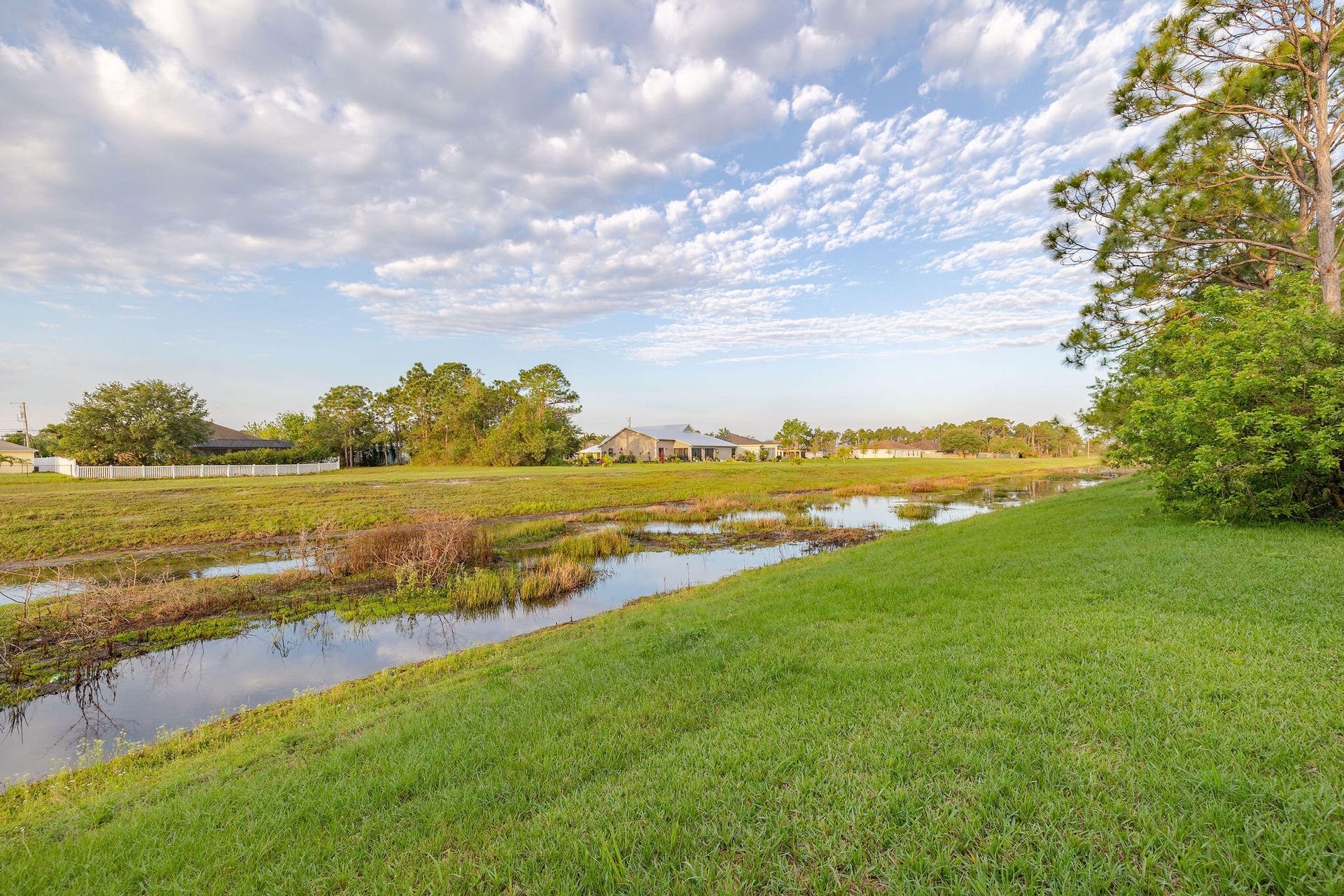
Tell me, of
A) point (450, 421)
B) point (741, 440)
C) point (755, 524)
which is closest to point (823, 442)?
point (741, 440)

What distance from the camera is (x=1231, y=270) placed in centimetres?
1305

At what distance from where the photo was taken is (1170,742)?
3.15m

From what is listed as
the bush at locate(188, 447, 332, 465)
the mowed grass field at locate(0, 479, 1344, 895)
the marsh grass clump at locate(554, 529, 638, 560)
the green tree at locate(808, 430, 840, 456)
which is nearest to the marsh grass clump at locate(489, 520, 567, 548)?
the marsh grass clump at locate(554, 529, 638, 560)

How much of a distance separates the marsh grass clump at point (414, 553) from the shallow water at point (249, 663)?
207 centimetres

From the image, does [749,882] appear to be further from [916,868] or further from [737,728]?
[737,728]

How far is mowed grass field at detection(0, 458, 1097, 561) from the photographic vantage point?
1788 cm

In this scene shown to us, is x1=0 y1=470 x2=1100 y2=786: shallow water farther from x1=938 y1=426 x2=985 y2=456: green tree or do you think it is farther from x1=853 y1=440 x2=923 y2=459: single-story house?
x1=938 y1=426 x2=985 y2=456: green tree

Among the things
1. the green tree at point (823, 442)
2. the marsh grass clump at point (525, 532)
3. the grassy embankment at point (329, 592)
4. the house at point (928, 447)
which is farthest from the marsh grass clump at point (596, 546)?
the house at point (928, 447)

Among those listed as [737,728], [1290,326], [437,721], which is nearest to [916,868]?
[737,728]

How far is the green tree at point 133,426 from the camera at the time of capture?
4181 centimetres

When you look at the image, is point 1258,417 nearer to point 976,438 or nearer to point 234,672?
point 234,672

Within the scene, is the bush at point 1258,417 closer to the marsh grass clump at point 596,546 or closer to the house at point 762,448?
the marsh grass clump at point 596,546

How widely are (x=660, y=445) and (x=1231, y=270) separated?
6994 centimetres

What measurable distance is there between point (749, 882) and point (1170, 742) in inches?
105
